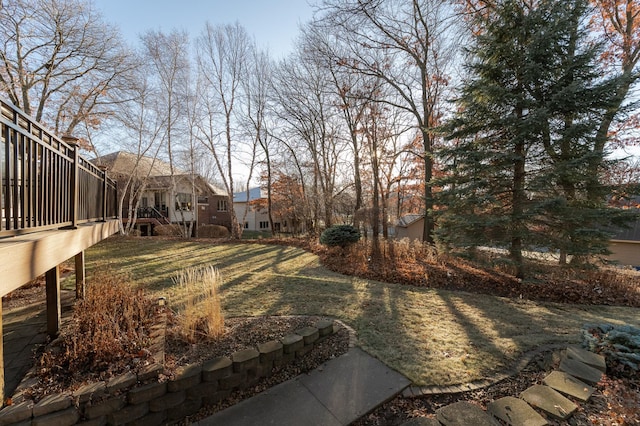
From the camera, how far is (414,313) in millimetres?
4160

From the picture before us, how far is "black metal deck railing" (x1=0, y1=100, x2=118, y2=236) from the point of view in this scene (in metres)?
1.72

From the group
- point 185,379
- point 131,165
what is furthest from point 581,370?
point 131,165

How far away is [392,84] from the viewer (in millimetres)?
9938

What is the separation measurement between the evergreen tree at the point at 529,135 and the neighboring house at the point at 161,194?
47.6ft

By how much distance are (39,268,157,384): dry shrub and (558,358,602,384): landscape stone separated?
165 inches

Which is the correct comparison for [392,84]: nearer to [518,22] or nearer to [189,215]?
[518,22]

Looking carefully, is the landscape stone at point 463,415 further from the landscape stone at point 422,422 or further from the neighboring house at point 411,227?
the neighboring house at point 411,227

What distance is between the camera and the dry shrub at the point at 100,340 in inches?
89.0

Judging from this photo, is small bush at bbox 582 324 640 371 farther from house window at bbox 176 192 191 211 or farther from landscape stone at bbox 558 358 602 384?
house window at bbox 176 192 191 211

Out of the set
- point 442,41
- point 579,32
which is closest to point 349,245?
point 579,32

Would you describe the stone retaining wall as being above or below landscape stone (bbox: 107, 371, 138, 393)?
below

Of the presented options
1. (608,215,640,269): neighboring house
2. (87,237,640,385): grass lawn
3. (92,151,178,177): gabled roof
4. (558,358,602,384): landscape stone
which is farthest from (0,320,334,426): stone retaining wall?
(608,215,640,269): neighboring house

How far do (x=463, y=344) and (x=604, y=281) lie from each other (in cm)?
556

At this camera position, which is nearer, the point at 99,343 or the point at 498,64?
the point at 99,343
